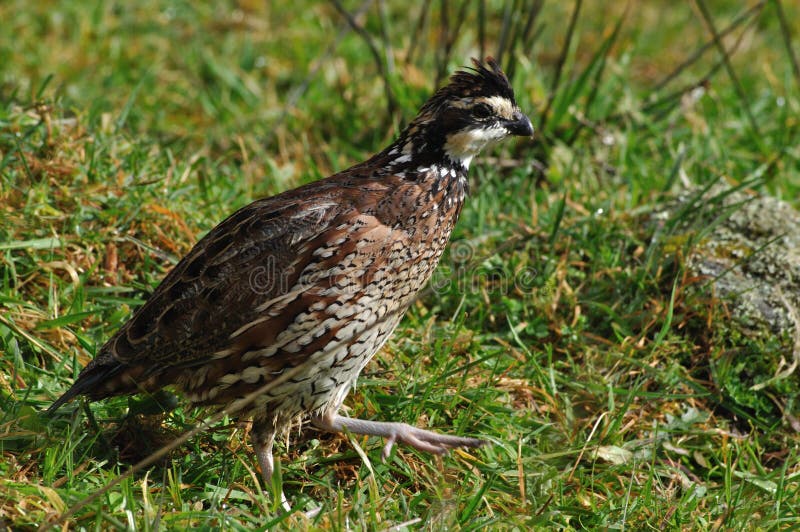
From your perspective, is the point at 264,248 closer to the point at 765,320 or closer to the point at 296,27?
the point at 765,320

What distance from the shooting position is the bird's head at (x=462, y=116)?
409 centimetres

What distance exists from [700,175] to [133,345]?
3670 millimetres

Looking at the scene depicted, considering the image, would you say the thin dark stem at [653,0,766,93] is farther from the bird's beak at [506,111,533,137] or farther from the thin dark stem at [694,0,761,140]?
the bird's beak at [506,111,533,137]

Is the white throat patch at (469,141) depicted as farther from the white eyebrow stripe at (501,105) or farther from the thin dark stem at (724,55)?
the thin dark stem at (724,55)

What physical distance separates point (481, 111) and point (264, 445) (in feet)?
5.54

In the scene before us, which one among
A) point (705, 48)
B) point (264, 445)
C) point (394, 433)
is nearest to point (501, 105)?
point (394, 433)

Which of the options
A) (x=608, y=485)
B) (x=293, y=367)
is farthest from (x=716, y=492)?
(x=293, y=367)

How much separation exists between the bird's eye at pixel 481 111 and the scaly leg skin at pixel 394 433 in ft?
4.48

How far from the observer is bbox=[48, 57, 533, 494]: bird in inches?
A: 145

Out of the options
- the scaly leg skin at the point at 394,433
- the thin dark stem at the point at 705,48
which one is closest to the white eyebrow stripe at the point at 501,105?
the scaly leg skin at the point at 394,433

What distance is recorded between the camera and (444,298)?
4977 millimetres

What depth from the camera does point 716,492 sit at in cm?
414

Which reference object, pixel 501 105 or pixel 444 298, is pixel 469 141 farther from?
pixel 444 298

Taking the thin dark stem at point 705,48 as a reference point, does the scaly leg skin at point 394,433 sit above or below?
below
